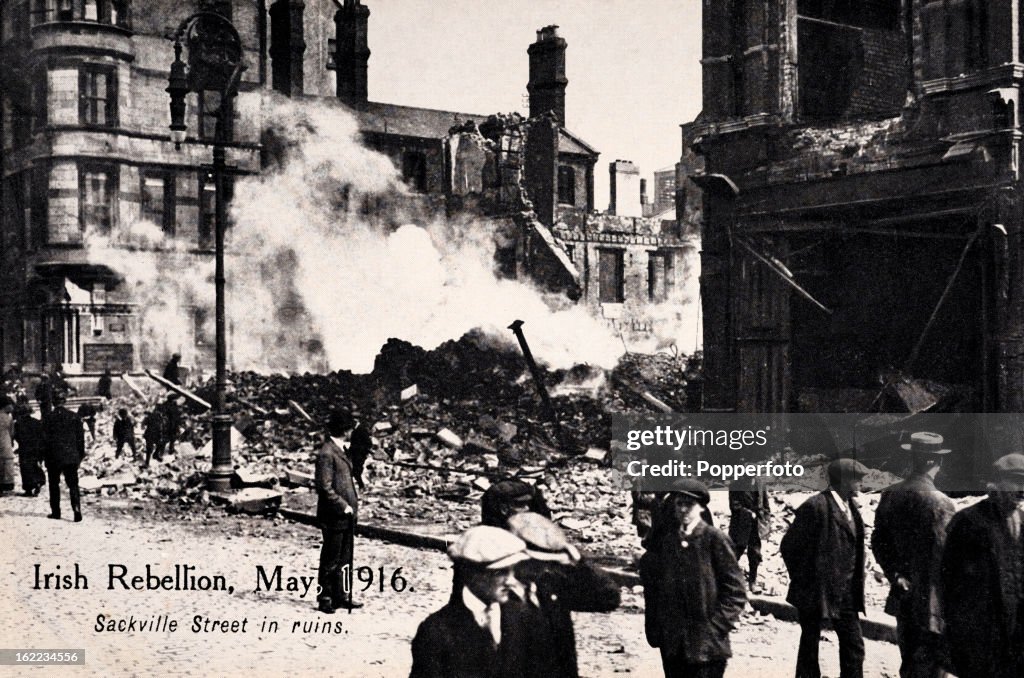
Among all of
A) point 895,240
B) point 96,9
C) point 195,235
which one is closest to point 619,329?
point 895,240

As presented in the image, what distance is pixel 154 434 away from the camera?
26.0 ft

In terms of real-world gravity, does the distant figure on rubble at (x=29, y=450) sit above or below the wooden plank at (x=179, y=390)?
below

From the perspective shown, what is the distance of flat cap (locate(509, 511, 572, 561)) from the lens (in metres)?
5.19

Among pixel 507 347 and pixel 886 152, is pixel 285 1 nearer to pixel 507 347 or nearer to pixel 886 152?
pixel 507 347

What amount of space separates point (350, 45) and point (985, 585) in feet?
18.4

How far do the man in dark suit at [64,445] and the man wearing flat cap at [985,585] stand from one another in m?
5.89

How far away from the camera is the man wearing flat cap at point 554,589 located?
4504mm

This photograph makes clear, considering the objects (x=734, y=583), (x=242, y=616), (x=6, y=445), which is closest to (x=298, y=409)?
(x=242, y=616)

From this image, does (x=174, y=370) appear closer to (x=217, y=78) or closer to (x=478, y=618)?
(x=217, y=78)

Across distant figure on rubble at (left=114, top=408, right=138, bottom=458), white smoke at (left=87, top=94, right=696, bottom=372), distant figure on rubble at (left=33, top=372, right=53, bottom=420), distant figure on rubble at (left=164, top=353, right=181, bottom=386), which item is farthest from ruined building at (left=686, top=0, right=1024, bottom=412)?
distant figure on rubble at (left=33, top=372, right=53, bottom=420)

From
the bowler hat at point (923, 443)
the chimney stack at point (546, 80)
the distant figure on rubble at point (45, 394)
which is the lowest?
the bowler hat at point (923, 443)

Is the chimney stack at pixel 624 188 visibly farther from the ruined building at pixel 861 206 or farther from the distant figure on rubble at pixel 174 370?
the distant figure on rubble at pixel 174 370

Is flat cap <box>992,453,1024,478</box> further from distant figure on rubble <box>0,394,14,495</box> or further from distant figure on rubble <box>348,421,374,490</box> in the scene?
distant figure on rubble <box>0,394,14,495</box>

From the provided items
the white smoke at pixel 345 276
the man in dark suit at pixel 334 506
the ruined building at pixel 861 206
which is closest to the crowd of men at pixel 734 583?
the man in dark suit at pixel 334 506
